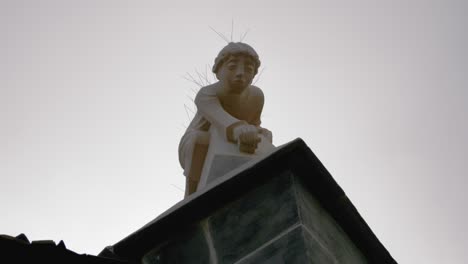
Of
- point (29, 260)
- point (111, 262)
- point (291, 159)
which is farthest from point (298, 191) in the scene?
point (29, 260)

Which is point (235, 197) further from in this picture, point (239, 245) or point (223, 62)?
point (223, 62)

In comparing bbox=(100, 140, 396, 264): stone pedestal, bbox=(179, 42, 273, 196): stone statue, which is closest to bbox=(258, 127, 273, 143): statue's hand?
bbox=(179, 42, 273, 196): stone statue

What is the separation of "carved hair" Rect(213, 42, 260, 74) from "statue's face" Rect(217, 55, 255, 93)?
2cm

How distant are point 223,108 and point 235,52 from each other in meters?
0.38

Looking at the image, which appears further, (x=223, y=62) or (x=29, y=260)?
(x=223, y=62)

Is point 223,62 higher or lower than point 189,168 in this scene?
higher

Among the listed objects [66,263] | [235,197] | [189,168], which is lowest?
[66,263]

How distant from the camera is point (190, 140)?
273 inches

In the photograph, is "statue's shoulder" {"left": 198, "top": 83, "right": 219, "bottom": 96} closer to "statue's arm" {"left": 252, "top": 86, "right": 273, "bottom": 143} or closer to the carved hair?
the carved hair

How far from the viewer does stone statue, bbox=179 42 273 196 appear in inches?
269

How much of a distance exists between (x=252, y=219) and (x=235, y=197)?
0.20m

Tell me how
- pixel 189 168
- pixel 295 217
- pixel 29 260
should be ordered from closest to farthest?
pixel 29 260 < pixel 295 217 < pixel 189 168

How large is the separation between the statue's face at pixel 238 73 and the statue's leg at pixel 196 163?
39cm

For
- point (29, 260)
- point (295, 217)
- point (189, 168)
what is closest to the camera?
point (29, 260)
